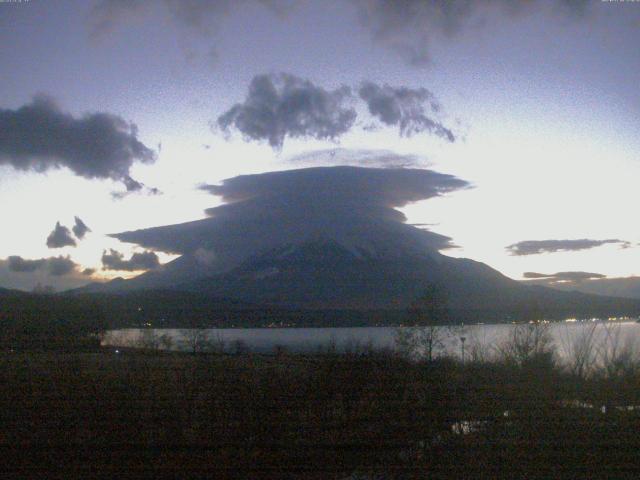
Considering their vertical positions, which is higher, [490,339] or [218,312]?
[218,312]

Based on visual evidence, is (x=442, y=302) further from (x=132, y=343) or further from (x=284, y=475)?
(x=284, y=475)

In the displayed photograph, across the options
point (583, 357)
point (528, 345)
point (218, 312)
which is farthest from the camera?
point (218, 312)

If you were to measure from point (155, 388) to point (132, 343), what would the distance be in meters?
A: 13.4

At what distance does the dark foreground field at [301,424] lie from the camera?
7730 millimetres

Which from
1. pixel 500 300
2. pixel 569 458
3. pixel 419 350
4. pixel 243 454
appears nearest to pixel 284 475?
pixel 243 454

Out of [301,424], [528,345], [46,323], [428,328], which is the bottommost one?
[301,424]

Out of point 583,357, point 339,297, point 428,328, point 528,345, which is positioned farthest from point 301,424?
point 339,297

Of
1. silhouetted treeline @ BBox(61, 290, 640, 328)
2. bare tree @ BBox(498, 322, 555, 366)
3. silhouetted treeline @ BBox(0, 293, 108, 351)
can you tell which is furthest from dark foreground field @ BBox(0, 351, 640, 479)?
silhouetted treeline @ BBox(61, 290, 640, 328)

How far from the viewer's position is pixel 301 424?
9.51 metres

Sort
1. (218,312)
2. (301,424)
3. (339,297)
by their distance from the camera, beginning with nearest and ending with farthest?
(301,424)
(218,312)
(339,297)

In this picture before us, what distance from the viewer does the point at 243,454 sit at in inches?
323

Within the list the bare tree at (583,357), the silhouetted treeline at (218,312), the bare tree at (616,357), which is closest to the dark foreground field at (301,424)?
the bare tree at (616,357)

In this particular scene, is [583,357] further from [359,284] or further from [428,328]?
[359,284]

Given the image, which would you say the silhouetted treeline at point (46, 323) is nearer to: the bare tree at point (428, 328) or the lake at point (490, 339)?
the lake at point (490, 339)
